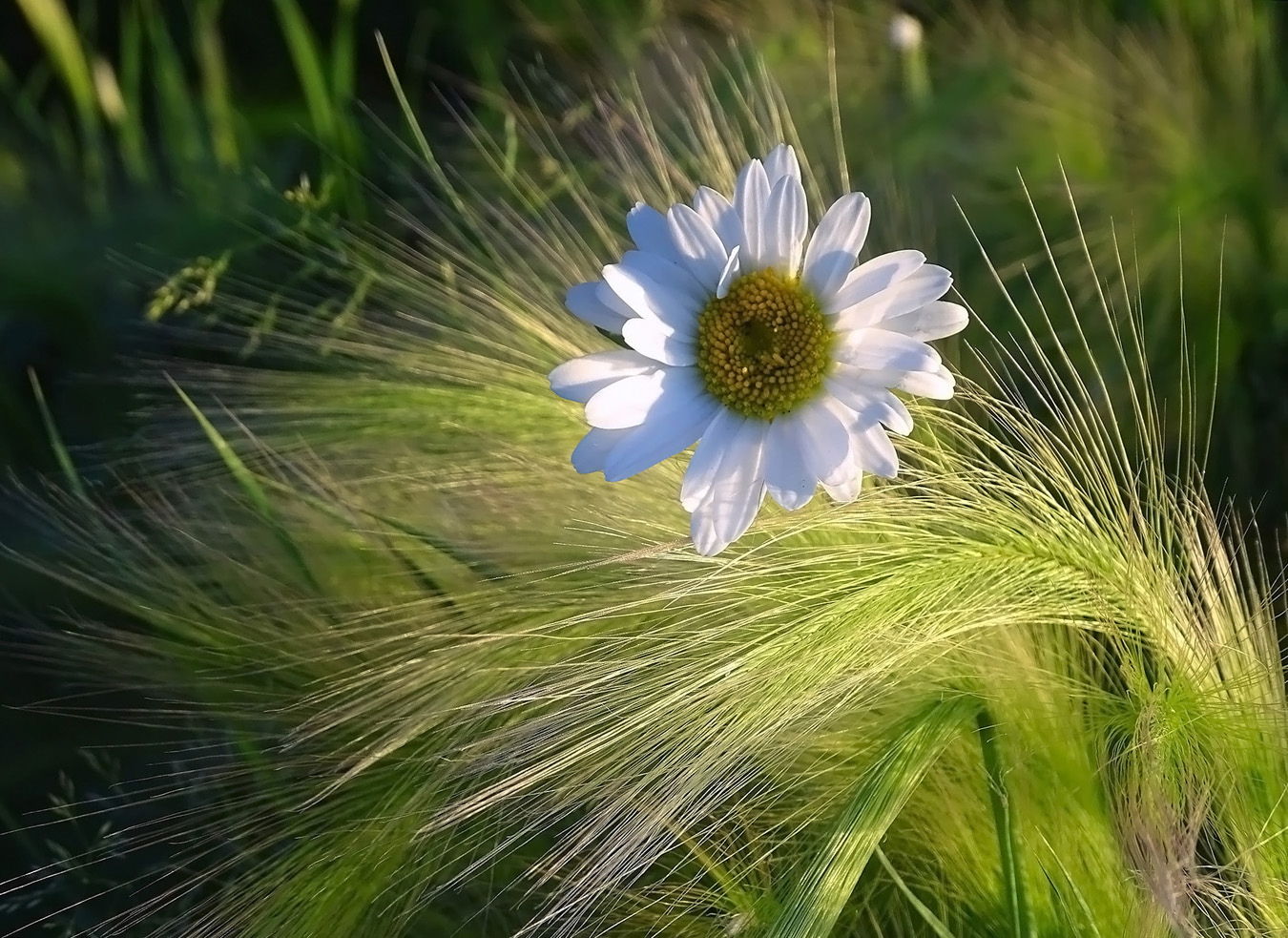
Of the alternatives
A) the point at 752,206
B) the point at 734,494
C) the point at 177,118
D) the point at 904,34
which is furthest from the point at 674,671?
the point at 177,118

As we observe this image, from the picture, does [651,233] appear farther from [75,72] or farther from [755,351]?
[75,72]

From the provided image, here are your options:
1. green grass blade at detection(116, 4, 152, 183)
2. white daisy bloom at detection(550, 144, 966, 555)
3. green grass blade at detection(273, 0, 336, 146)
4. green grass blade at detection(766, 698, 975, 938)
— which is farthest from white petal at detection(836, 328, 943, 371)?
green grass blade at detection(116, 4, 152, 183)

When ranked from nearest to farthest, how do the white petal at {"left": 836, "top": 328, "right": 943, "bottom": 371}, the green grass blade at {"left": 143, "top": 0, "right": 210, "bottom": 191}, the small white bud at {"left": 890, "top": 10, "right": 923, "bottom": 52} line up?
the white petal at {"left": 836, "top": 328, "right": 943, "bottom": 371} < the small white bud at {"left": 890, "top": 10, "right": 923, "bottom": 52} < the green grass blade at {"left": 143, "top": 0, "right": 210, "bottom": 191}

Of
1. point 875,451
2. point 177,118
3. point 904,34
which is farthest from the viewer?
point 177,118

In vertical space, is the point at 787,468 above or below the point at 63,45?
below

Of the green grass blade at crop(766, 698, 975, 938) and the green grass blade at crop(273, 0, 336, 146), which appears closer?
the green grass blade at crop(766, 698, 975, 938)

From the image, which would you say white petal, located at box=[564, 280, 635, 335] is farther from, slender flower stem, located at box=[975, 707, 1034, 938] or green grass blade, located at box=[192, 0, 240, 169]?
green grass blade, located at box=[192, 0, 240, 169]
